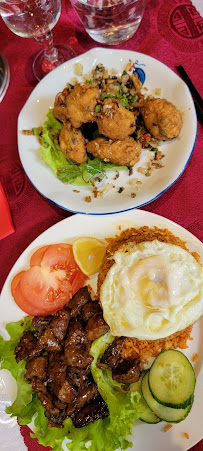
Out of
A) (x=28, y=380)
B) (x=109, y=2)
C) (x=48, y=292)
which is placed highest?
(x=109, y=2)

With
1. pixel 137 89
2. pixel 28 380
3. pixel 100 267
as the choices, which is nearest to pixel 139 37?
pixel 137 89

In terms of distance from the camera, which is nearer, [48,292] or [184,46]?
[48,292]

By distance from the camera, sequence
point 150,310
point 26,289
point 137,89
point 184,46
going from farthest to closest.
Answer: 1. point 184,46
2. point 137,89
3. point 26,289
4. point 150,310

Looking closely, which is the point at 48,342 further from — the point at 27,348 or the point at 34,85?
the point at 34,85

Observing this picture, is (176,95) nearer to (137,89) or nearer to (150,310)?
(137,89)

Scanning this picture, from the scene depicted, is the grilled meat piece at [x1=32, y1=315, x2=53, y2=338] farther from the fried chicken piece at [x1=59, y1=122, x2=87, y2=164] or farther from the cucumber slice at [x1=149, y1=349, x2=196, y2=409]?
the fried chicken piece at [x1=59, y1=122, x2=87, y2=164]

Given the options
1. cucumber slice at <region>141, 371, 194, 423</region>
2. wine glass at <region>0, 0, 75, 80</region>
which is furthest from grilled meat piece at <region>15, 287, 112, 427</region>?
wine glass at <region>0, 0, 75, 80</region>

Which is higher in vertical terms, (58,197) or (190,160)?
(58,197)

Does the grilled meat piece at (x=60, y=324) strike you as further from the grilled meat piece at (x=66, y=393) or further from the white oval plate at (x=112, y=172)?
the white oval plate at (x=112, y=172)

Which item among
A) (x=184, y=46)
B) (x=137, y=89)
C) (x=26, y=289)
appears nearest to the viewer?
(x=26, y=289)
